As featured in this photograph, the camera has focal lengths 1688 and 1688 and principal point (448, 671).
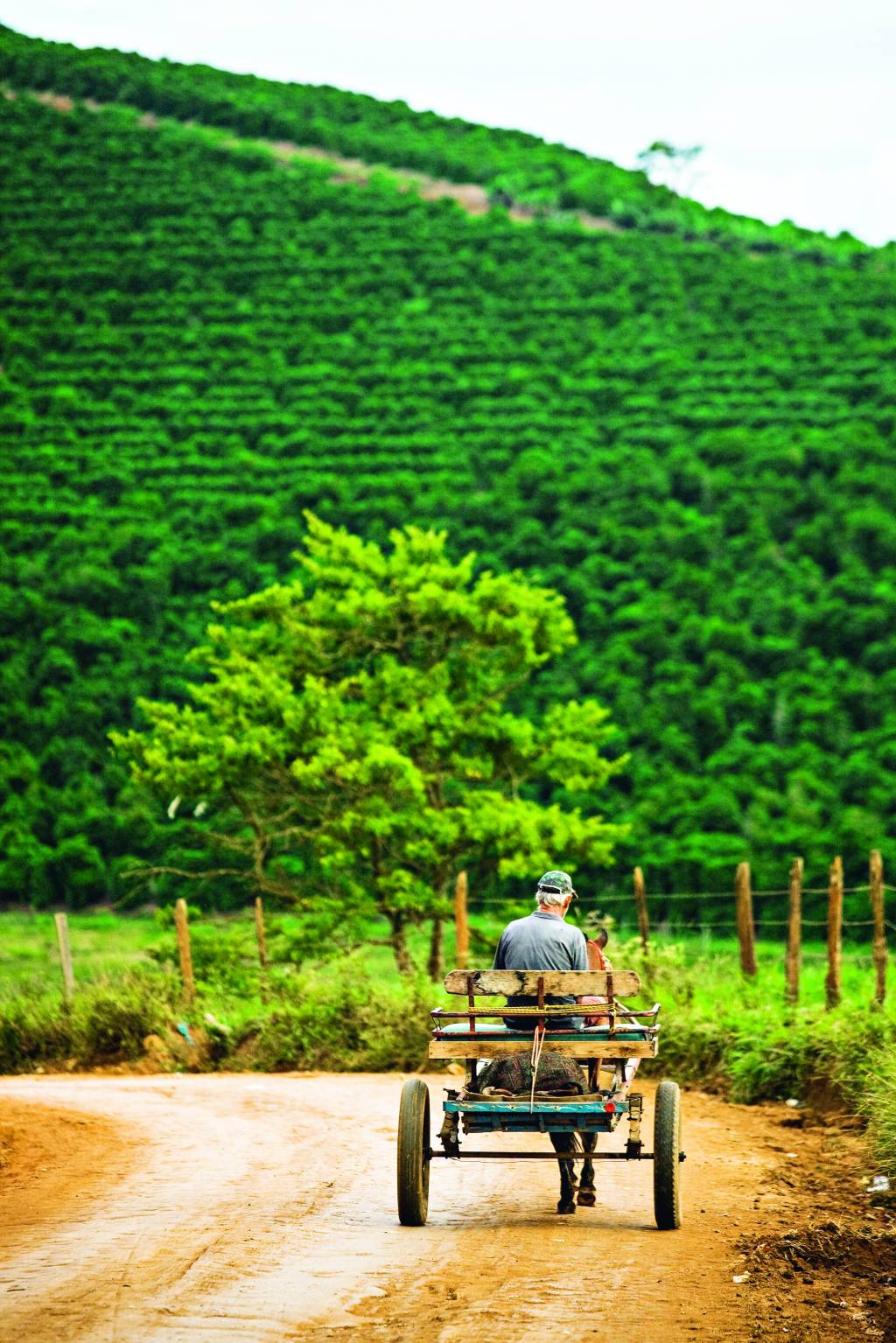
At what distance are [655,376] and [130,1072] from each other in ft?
216

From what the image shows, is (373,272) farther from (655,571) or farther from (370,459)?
(655,571)

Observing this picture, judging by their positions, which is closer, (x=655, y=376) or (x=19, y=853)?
(x=19, y=853)

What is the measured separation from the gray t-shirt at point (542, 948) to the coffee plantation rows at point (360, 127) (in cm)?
9545

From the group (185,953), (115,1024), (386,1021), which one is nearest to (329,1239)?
(386,1021)

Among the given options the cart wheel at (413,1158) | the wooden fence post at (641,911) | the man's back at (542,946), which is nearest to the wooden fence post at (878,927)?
the wooden fence post at (641,911)

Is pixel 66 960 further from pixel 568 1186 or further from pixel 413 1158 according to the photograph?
pixel 413 1158

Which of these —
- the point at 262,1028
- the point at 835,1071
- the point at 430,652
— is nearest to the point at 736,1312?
the point at 835,1071

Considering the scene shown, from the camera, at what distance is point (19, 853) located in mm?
49969

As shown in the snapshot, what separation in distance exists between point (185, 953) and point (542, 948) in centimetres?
1154

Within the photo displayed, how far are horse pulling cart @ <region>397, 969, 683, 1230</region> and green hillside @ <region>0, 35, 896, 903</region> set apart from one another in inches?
1215

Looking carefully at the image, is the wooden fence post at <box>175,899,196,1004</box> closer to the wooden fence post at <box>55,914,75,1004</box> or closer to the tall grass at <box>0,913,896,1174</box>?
the tall grass at <box>0,913,896,1174</box>

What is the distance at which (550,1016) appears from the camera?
330 inches

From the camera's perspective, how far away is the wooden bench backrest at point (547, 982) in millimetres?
8203

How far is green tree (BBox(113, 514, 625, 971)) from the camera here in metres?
24.3
